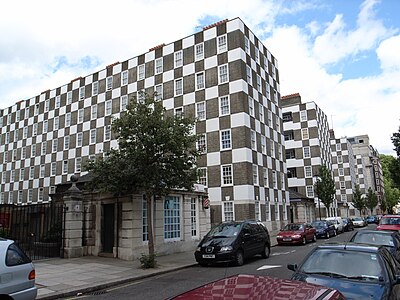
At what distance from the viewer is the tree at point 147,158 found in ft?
46.9

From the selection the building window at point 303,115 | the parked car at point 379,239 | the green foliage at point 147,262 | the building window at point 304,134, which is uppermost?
the building window at point 303,115

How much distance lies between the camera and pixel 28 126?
49.2 metres

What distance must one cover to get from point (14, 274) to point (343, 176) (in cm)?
8029

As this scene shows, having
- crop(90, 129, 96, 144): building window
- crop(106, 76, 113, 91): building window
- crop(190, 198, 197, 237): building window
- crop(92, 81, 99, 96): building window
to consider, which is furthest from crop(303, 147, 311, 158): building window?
crop(190, 198, 197, 237): building window

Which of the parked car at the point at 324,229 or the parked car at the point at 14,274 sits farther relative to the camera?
the parked car at the point at 324,229

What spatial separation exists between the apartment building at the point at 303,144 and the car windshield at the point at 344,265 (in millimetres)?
47341

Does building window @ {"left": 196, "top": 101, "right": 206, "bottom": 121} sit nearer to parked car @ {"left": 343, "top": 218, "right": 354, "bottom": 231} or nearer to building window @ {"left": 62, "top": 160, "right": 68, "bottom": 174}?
building window @ {"left": 62, "top": 160, "right": 68, "bottom": 174}

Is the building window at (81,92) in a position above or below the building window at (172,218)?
above

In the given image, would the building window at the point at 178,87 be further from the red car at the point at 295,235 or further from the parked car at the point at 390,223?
the parked car at the point at 390,223

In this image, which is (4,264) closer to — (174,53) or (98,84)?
(174,53)

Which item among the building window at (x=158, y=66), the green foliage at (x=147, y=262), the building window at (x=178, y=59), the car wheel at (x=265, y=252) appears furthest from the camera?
the building window at (x=158, y=66)

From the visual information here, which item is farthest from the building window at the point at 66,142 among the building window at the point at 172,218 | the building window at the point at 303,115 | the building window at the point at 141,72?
→ the building window at the point at 303,115

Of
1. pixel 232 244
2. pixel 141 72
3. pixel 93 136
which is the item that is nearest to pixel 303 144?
pixel 141 72

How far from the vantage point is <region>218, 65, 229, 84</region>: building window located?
31578 mm
